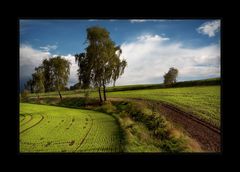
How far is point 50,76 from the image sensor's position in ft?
17.1

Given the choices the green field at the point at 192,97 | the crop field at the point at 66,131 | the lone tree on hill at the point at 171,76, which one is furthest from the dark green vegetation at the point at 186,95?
the crop field at the point at 66,131

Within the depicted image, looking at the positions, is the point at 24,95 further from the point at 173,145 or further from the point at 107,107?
the point at 173,145

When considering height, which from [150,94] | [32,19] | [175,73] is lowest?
[150,94]

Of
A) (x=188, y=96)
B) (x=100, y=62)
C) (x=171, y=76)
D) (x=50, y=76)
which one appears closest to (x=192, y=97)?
(x=188, y=96)

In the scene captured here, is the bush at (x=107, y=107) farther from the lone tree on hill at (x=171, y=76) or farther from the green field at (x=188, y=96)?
the lone tree on hill at (x=171, y=76)

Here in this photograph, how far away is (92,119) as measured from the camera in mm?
5094

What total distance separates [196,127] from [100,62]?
2007 mm

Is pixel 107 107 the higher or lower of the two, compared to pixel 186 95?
lower

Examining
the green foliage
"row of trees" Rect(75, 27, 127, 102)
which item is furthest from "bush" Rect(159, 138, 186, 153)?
the green foliage

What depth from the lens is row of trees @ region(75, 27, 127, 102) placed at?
16.4 ft
